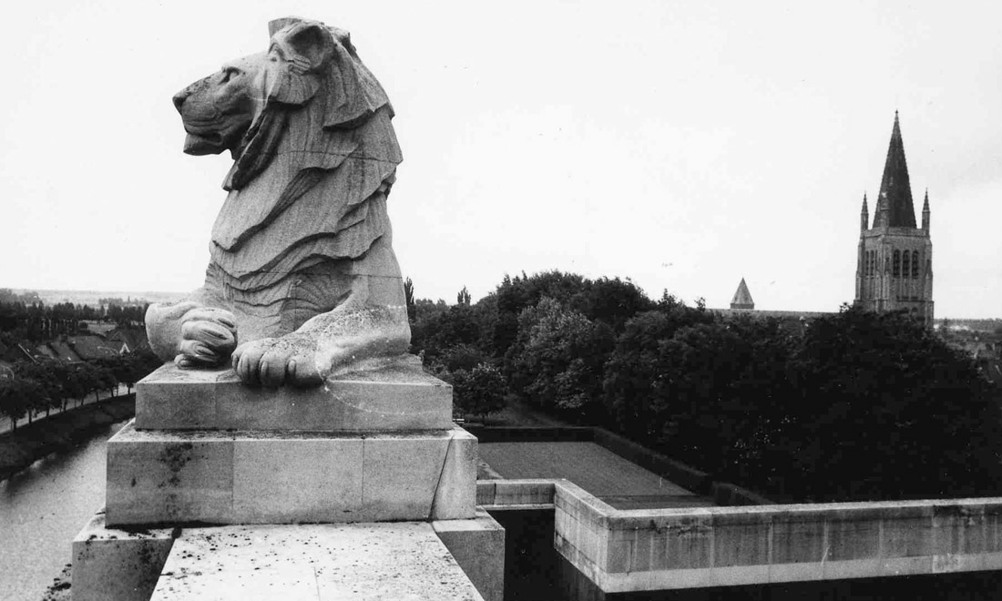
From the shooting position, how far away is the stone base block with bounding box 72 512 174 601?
4555 millimetres

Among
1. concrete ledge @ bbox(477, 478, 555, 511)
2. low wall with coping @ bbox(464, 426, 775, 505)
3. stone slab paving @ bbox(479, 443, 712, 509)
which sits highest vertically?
concrete ledge @ bbox(477, 478, 555, 511)

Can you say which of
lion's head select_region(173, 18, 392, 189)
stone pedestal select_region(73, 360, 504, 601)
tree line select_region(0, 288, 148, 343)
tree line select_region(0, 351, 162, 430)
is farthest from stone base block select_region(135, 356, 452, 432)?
tree line select_region(0, 288, 148, 343)

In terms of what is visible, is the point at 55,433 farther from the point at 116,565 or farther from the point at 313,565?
the point at 313,565

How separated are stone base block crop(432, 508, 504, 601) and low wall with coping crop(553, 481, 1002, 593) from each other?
781cm

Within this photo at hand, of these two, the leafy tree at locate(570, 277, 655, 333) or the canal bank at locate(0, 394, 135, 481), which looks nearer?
the canal bank at locate(0, 394, 135, 481)

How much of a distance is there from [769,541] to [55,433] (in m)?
44.5

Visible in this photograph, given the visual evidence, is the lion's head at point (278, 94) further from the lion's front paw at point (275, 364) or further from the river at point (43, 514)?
the river at point (43, 514)

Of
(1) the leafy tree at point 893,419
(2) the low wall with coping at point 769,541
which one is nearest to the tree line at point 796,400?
(1) the leafy tree at point 893,419

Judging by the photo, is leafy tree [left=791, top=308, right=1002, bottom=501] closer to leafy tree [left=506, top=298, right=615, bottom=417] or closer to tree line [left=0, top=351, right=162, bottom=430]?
leafy tree [left=506, top=298, right=615, bottom=417]

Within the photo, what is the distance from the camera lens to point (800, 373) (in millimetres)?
24922

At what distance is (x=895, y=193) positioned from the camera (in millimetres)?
108000

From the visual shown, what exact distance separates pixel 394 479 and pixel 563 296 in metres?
55.6

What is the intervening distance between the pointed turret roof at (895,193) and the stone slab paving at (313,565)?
4409 inches

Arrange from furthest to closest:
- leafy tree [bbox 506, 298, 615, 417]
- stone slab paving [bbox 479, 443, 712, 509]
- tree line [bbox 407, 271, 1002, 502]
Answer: leafy tree [bbox 506, 298, 615, 417] < stone slab paving [bbox 479, 443, 712, 509] < tree line [bbox 407, 271, 1002, 502]
